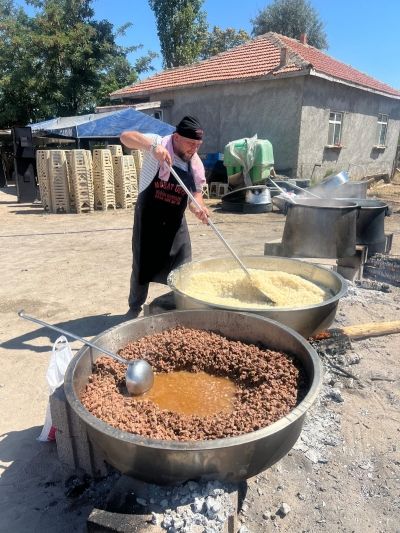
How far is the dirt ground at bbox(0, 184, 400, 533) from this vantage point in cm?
198

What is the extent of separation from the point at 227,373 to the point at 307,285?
111 centimetres

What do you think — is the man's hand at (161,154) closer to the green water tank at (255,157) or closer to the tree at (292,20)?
the green water tank at (255,157)

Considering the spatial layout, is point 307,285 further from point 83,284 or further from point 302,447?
point 83,284


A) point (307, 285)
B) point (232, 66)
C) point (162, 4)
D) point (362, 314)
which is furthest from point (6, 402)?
point (162, 4)

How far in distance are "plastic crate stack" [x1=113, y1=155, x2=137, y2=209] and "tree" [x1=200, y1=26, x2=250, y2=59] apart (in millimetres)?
23992

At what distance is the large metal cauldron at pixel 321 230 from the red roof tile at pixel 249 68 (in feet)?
29.6

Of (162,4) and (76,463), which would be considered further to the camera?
(162,4)

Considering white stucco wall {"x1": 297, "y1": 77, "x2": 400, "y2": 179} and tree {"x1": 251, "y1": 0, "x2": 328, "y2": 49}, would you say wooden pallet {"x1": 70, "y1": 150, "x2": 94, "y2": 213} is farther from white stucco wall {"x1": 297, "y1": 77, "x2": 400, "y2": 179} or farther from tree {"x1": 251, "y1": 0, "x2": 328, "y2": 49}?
tree {"x1": 251, "y1": 0, "x2": 328, "y2": 49}

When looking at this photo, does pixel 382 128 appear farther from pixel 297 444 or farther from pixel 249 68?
pixel 297 444

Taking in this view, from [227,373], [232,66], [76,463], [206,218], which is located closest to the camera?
[227,373]

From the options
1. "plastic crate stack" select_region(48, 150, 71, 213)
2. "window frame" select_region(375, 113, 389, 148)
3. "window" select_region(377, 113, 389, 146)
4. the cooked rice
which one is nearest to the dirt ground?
the cooked rice

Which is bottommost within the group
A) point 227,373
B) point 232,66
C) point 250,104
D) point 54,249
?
point 54,249

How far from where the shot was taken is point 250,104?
43.1ft

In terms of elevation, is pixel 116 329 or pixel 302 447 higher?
pixel 116 329
